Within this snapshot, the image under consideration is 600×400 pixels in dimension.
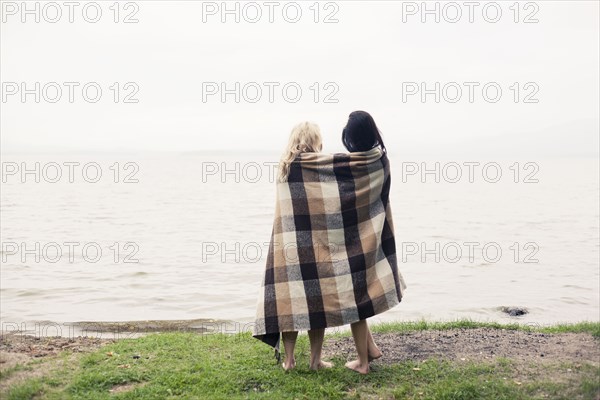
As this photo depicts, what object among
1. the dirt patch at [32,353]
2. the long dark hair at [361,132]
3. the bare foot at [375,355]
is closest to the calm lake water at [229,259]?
the dirt patch at [32,353]

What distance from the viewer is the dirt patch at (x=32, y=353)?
5.86m

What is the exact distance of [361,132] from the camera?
5.66 metres

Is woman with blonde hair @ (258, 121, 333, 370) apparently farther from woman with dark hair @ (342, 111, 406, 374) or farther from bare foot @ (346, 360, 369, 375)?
bare foot @ (346, 360, 369, 375)

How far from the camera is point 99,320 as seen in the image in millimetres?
10961

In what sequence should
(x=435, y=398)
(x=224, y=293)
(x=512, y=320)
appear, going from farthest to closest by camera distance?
1. (x=224, y=293)
2. (x=512, y=320)
3. (x=435, y=398)

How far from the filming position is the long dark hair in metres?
5.65

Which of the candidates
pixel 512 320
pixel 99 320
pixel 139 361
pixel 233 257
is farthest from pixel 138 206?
pixel 139 361

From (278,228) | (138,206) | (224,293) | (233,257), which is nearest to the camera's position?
(278,228)

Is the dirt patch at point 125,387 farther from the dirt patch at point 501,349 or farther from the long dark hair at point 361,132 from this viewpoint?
the long dark hair at point 361,132

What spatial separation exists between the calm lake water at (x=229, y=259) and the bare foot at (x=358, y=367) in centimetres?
488

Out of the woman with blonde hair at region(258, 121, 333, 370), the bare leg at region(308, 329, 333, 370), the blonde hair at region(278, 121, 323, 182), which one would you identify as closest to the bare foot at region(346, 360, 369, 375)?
the bare leg at region(308, 329, 333, 370)

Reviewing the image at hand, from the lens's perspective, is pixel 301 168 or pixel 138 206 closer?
pixel 301 168

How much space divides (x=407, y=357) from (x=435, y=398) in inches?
40.2

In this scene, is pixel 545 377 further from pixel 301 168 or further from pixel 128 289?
pixel 128 289
